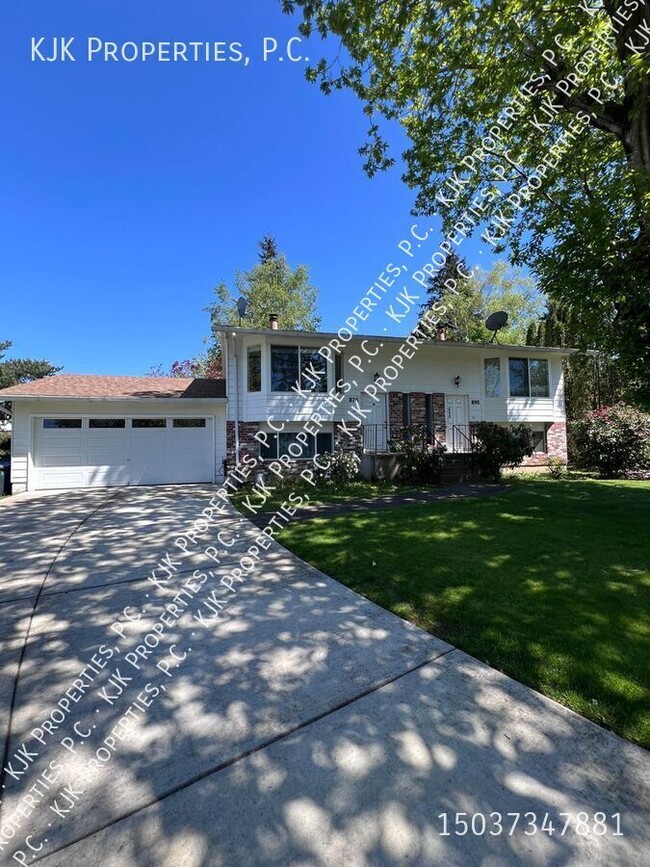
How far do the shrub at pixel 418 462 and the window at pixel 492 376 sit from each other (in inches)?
175

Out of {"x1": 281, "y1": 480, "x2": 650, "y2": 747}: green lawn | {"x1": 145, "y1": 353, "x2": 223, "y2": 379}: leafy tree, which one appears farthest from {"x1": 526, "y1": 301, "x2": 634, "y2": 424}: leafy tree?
{"x1": 145, "y1": 353, "x2": 223, "y2": 379}: leafy tree

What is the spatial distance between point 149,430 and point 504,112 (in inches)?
491

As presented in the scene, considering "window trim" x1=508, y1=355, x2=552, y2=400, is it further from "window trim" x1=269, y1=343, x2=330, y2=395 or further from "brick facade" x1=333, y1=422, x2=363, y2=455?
"window trim" x1=269, y1=343, x2=330, y2=395

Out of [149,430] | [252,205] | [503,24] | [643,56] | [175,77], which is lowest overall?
[149,430]

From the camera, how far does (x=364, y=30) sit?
305 inches

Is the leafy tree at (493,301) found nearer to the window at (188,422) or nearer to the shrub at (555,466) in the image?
the shrub at (555,466)

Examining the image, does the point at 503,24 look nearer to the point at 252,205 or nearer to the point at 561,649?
the point at 561,649

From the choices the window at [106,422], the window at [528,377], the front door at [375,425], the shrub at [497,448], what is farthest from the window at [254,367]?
the window at [528,377]

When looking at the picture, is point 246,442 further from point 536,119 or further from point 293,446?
point 536,119

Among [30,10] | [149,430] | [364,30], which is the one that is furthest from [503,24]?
[149,430]

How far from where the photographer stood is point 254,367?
41.5ft

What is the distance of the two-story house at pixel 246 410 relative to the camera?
1187 centimetres

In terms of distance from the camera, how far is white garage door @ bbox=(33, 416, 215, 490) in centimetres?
1185

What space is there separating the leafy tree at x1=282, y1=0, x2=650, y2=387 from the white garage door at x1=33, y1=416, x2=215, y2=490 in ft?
31.0
